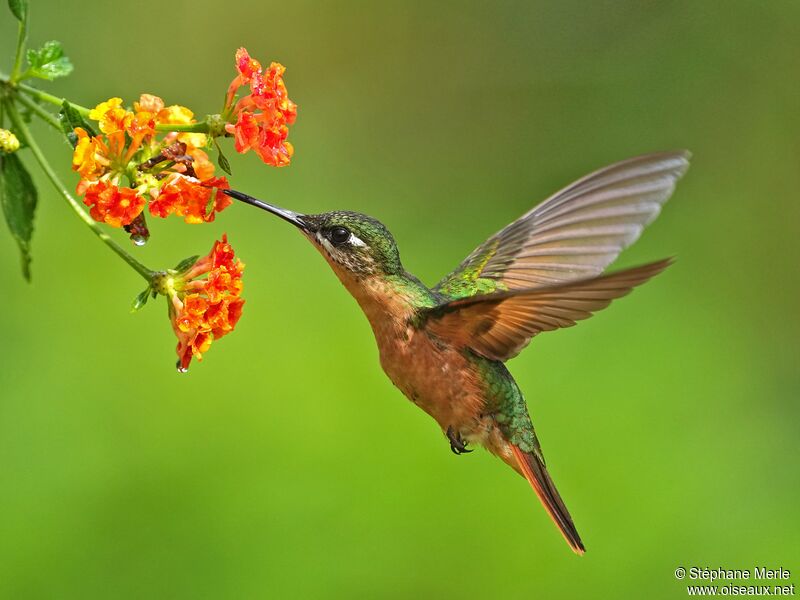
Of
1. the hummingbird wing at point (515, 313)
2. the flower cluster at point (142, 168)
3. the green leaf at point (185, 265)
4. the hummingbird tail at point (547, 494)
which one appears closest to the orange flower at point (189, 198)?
the flower cluster at point (142, 168)

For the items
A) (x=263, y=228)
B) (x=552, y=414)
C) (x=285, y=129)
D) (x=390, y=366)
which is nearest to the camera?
(x=285, y=129)

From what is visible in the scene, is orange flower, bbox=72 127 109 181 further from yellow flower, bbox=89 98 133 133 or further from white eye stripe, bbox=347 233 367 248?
white eye stripe, bbox=347 233 367 248

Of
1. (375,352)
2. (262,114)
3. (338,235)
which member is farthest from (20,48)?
(375,352)

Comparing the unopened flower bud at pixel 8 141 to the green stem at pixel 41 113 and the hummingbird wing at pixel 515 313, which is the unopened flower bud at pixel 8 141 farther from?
the hummingbird wing at pixel 515 313

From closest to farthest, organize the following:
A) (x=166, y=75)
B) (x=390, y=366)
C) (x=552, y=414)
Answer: (x=390, y=366) < (x=552, y=414) < (x=166, y=75)

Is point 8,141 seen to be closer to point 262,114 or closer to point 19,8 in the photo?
point 19,8

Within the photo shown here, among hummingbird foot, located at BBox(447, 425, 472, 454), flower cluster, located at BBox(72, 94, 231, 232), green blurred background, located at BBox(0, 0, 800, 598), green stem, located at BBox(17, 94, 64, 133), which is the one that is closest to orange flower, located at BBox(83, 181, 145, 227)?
flower cluster, located at BBox(72, 94, 231, 232)

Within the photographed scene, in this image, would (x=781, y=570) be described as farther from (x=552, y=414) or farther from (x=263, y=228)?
(x=263, y=228)

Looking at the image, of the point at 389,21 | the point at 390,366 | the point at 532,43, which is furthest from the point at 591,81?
the point at 390,366
